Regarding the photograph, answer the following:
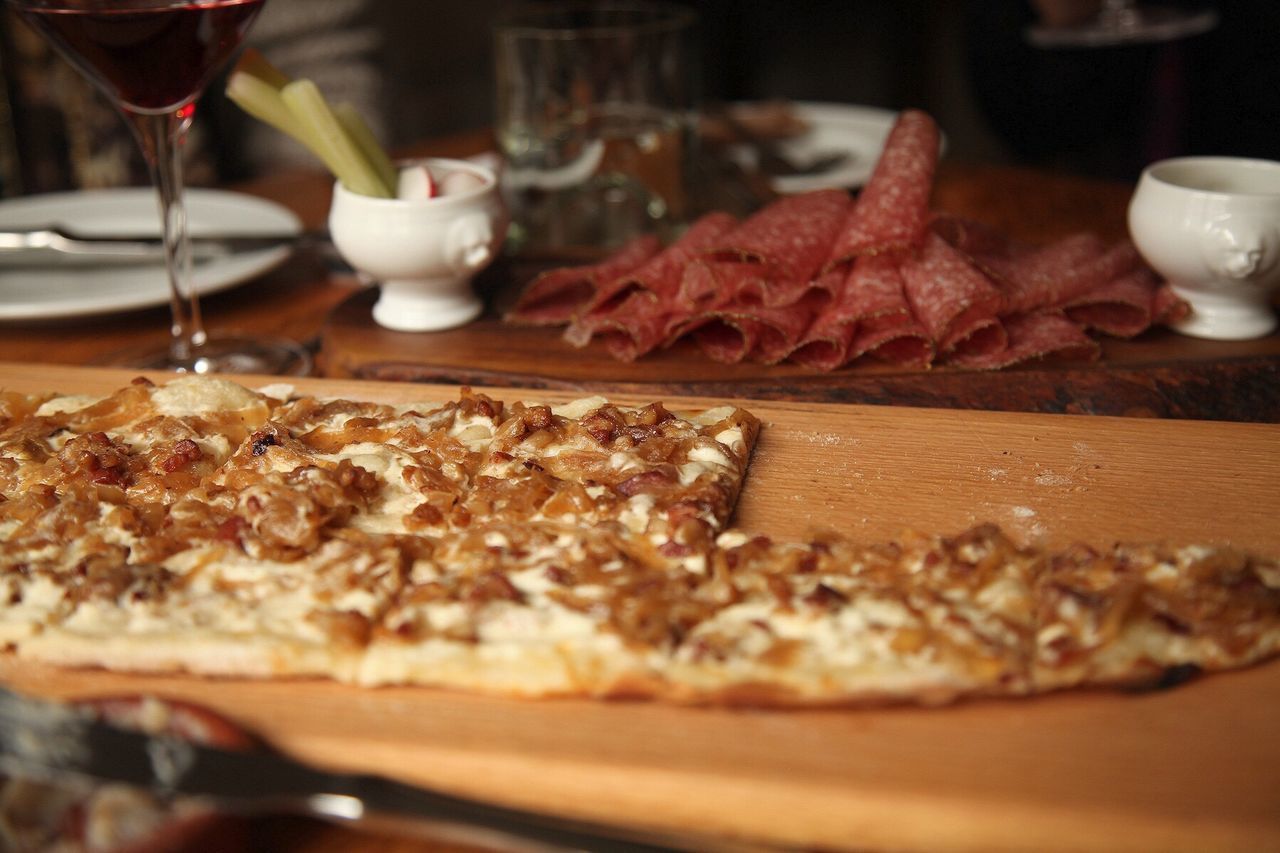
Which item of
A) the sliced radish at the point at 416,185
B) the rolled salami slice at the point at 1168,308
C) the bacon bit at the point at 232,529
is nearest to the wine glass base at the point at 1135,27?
the rolled salami slice at the point at 1168,308

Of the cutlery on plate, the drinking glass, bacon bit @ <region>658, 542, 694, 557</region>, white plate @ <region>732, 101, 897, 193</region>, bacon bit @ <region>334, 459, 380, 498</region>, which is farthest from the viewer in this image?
the cutlery on plate

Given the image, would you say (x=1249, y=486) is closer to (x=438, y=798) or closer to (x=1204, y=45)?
(x=438, y=798)

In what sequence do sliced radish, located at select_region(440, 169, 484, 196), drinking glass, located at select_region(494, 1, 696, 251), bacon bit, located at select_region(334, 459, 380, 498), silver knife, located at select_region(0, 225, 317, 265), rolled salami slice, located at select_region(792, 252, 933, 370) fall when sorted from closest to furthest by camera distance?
bacon bit, located at select_region(334, 459, 380, 498), rolled salami slice, located at select_region(792, 252, 933, 370), sliced radish, located at select_region(440, 169, 484, 196), silver knife, located at select_region(0, 225, 317, 265), drinking glass, located at select_region(494, 1, 696, 251)

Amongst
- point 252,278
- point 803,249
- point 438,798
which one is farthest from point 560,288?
point 438,798

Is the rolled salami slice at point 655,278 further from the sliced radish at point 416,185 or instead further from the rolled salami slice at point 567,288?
the sliced radish at point 416,185

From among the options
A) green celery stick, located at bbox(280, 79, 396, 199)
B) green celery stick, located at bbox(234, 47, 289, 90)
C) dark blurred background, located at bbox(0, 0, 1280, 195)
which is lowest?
dark blurred background, located at bbox(0, 0, 1280, 195)

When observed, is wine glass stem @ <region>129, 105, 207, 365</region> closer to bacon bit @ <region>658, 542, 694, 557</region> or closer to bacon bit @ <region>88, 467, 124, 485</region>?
bacon bit @ <region>88, 467, 124, 485</region>

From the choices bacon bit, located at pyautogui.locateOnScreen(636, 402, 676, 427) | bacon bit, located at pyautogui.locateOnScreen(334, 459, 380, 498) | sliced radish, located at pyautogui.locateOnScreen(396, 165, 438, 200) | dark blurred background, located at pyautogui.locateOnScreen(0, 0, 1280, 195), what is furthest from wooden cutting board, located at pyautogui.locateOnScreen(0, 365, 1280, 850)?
dark blurred background, located at pyautogui.locateOnScreen(0, 0, 1280, 195)
